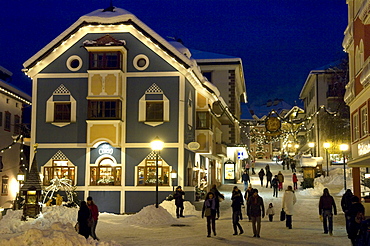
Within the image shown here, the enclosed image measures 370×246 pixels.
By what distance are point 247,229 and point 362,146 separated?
6591mm

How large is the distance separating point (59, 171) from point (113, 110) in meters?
4.65

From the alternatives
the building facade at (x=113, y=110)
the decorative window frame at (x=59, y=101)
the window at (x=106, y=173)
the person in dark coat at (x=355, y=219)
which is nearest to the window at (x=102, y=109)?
the building facade at (x=113, y=110)

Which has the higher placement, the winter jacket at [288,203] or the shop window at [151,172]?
the shop window at [151,172]

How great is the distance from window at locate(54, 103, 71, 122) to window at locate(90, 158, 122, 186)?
10.4ft

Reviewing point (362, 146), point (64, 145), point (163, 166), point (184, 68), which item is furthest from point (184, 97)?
point (362, 146)

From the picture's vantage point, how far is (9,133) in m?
41.0

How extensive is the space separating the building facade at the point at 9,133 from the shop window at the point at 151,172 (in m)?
11.8

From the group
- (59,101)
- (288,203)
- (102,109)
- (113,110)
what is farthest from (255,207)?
(59,101)

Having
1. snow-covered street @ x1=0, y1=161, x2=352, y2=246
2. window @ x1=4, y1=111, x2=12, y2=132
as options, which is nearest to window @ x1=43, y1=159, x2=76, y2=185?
snow-covered street @ x1=0, y1=161, x2=352, y2=246

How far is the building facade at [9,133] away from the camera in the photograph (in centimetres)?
3941

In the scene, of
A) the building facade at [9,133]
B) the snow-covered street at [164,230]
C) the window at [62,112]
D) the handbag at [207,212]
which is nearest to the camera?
the snow-covered street at [164,230]

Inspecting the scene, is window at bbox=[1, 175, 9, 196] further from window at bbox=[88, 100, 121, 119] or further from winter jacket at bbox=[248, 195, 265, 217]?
winter jacket at bbox=[248, 195, 265, 217]

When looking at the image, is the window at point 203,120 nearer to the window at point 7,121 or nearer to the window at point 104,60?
the window at point 104,60

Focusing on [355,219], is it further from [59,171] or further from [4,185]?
[4,185]
